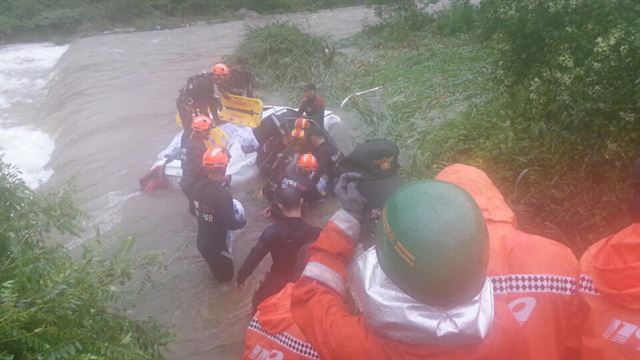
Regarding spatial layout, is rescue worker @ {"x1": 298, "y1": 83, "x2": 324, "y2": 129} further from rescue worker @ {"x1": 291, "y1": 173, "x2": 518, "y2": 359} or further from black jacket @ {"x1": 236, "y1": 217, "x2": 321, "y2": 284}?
rescue worker @ {"x1": 291, "y1": 173, "x2": 518, "y2": 359}

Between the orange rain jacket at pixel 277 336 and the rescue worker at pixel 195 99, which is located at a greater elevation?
the orange rain jacket at pixel 277 336

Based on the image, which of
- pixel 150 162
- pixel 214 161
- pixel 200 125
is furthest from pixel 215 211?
pixel 150 162

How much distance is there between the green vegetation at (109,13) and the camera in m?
21.6

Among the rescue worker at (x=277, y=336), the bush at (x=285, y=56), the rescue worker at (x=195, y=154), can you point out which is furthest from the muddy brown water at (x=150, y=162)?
the rescue worker at (x=277, y=336)

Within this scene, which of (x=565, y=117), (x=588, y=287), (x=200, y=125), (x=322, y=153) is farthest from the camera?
(x=322, y=153)

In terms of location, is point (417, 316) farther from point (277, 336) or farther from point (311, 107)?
point (311, 107)

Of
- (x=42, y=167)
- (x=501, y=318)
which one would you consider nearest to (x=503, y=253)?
(x=501, y=318)

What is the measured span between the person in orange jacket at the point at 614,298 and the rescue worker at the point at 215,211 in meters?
3.25

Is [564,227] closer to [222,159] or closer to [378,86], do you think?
[222,159]

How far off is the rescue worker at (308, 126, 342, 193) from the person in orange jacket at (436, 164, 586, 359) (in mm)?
4132

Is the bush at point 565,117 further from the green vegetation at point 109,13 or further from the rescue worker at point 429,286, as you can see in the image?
the green vegetation at point 109,13

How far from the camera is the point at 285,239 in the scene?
3.95 meters

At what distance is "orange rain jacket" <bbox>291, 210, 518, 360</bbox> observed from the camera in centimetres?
152

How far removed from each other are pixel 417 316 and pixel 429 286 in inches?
3.5
